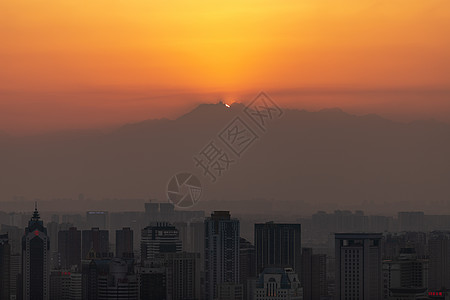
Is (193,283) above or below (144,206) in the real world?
below

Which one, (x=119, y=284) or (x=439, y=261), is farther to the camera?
(x=439, y=261)

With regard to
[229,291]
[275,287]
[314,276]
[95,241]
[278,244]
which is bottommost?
[229,291]

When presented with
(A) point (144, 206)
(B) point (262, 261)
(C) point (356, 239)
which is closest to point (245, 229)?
(B) point (262, 261)

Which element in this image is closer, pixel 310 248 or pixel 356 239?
pixel 356 239

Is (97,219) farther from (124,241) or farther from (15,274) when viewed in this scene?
(15,274)

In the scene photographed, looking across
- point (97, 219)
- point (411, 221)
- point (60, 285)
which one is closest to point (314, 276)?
point (411, 221)

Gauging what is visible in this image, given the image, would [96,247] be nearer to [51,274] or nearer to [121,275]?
[51,274]

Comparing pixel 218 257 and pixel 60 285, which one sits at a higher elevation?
pixel 218 257
